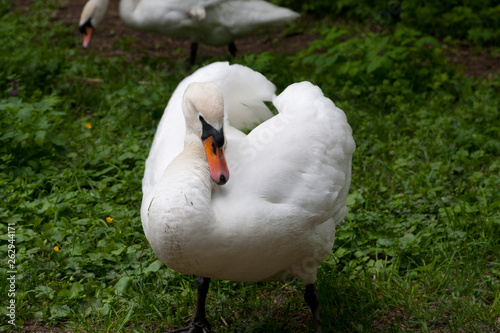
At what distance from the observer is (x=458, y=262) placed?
11.6 feet

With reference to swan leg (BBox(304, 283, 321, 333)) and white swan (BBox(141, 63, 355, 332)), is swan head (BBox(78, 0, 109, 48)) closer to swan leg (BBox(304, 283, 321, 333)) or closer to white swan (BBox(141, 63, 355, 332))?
white swan (BBox(141, 63, 355, 332))

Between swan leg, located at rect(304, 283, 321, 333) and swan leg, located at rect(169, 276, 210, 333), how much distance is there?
49 cm

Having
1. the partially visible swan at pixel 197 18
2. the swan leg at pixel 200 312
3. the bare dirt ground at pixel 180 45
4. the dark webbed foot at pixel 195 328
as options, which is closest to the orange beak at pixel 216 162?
the swan leg at pixel 200 312

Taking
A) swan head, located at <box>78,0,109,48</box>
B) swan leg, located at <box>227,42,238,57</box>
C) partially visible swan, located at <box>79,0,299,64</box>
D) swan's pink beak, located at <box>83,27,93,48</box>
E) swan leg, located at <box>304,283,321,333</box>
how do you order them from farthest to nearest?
swan leg, located at <box>227,42,238,57</box>
swan head, located at <box>78,0,109,48</box>
swan's pink beak, located at <box>83,27,93,48</box>
partially visible swan, located at <box>79,0,299,64</box>
swan leg, located at <box>304,283,321,333</box>

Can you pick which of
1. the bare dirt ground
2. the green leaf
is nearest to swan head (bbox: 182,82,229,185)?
the green leaf

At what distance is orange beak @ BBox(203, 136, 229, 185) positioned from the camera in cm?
259

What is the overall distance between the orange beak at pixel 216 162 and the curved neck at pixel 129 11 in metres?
4.61

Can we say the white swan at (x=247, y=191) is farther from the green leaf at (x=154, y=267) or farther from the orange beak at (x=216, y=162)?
the green leaf at (x=154, y=267)

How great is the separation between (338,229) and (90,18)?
173 inches

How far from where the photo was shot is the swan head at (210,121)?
265cm

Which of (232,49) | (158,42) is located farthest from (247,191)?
(158,42)

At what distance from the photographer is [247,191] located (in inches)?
105

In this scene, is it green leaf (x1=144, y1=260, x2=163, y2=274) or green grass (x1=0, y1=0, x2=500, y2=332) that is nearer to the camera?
green grass (x1=0, y1=0, x2=500, y2=332)

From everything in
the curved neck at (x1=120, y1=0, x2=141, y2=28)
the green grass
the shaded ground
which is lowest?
the shaded ground
